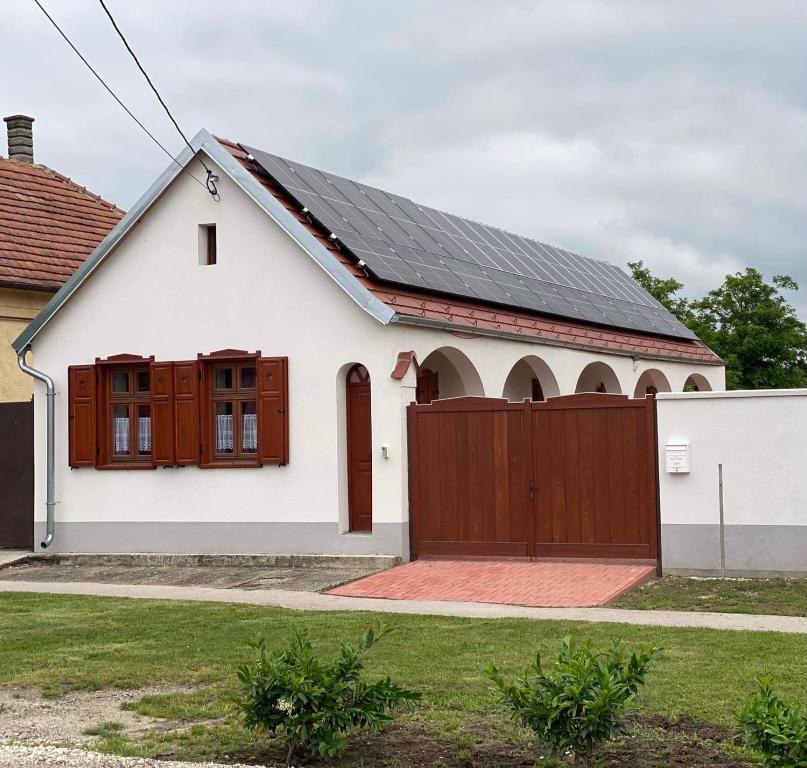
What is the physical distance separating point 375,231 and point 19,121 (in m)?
12.3

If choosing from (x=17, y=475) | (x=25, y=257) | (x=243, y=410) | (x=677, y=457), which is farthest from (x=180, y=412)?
(x=677, y=457)

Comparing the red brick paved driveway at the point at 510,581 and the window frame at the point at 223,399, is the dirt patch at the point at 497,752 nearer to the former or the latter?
the red brick paved driveway at the point at 510,581

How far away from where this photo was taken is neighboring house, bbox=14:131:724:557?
1664 cm

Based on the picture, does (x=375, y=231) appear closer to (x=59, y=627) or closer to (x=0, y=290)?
(x=0, y=290)

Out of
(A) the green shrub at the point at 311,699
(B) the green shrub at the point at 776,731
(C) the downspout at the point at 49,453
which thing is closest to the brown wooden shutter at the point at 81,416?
(C) the downspout at the point at 49,453

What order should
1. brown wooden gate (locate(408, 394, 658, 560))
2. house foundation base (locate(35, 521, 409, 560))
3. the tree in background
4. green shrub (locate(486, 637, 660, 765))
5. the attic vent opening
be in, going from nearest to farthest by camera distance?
green shrub (locate(486, 637, 660, 765)), brown wooden gate (locate(408, 394, 658, 560)), house foundation base (locate(35, 521, 409, 560)), the attic vent opening, the tree in background

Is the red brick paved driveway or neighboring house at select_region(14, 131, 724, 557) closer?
the red brick paved driveway

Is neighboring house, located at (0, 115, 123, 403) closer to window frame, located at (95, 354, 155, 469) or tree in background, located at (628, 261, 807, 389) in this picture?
window frame, located at (95, 354, 155, 469)

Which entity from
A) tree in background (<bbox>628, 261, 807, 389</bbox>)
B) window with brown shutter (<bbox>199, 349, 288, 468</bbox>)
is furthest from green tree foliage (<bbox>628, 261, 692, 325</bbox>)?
window with brown shutter (<bbox>199, 349, 288, 468</bbox>)

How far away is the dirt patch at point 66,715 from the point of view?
7.82 meters

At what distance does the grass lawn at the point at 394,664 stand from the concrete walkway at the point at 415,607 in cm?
50

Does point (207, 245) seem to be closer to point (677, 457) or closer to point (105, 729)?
point (677, 457)

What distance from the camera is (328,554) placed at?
54.6 ft

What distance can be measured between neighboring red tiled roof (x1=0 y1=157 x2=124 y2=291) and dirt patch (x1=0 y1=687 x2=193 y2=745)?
13636 mm
